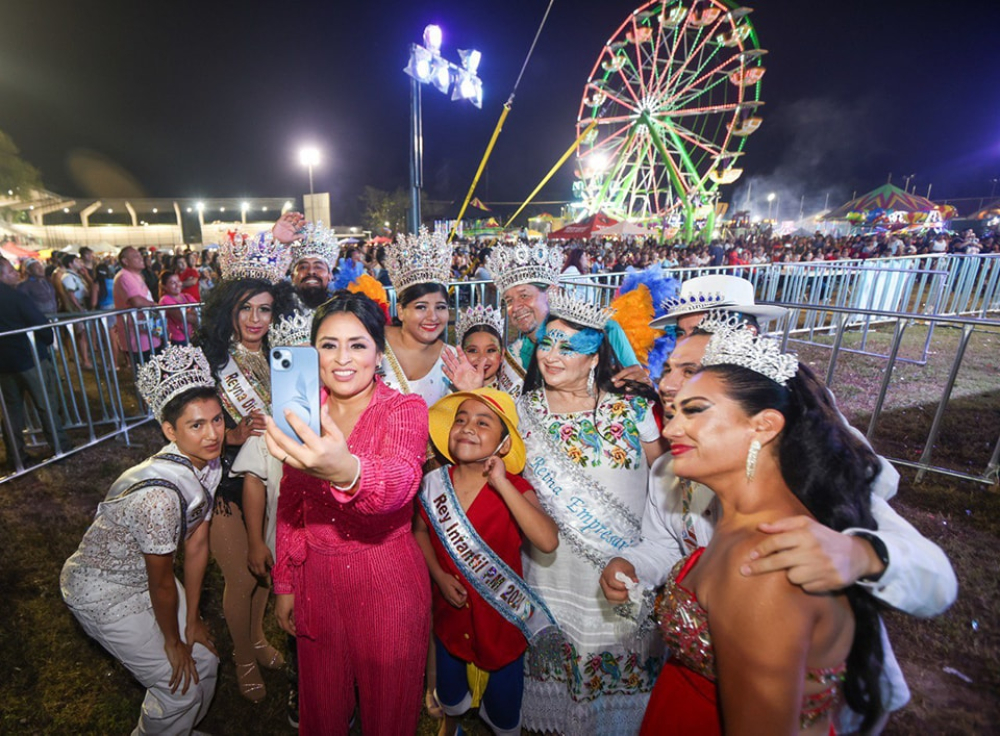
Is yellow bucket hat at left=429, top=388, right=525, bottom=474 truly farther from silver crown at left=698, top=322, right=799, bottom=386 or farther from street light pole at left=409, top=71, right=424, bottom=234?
street light pole at left=409, top=71, right=424, bottom=234

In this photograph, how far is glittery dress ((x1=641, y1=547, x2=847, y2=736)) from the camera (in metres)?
1.25

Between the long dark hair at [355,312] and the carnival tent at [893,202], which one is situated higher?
the carnival tent at [893,202]

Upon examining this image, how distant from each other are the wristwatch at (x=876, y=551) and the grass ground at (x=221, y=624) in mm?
2036

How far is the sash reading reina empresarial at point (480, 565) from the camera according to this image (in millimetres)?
2186

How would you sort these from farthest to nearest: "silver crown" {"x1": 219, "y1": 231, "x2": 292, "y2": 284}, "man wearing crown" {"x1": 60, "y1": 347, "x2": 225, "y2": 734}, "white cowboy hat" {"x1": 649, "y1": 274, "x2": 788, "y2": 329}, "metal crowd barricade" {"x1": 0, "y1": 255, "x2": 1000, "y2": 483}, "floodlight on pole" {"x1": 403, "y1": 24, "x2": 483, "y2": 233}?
1. "floodlight on pole" {"x1": 403, "y1": 24, "x2": 483, "y2": 233}
2. "metal crowd barricade" {"x1": 0, "y1": 255, "x2": 1000, "y2": 483}
3. "silver crown" {"x1": 219, "y1": 231, "x2": 292, "y2": 284}
4. "white cowboy hat" {"x1": 649, "y1": 274, "x2": 788, "y2": 329}
5. "man wearing crown" {"x1": 60, "y1": 347, "x2": 225, "y2": 734}

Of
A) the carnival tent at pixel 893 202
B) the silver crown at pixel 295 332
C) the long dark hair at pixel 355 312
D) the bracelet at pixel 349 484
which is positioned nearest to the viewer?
the bracelet at pixel 349 484

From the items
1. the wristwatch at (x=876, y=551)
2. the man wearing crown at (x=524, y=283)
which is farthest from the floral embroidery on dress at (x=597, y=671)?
the man wearing crown at (x=524, y=283)

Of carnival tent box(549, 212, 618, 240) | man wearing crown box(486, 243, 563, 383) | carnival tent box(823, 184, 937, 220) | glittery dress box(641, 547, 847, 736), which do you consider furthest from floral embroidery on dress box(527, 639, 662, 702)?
carnival tent box(823, 184, 937, 220)

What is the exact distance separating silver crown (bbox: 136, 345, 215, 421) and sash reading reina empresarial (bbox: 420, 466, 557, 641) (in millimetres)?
1251

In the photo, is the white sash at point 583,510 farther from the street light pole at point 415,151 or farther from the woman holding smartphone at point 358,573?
the street light pole at point 415,151

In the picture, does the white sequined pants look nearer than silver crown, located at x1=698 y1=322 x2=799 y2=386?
No

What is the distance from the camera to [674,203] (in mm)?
41750

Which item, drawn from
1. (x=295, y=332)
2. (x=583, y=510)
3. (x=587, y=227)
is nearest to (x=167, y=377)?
(x=295, y=332)

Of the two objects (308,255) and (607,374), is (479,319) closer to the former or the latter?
(607,374)
